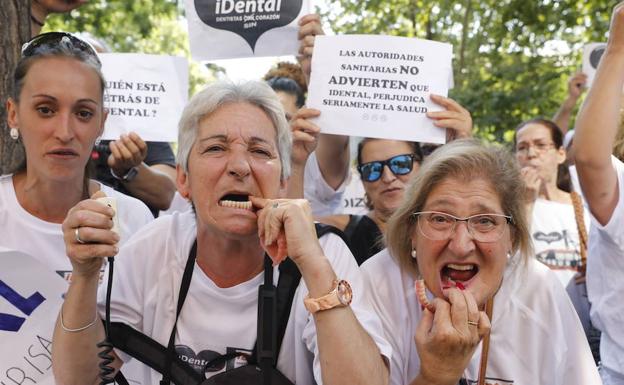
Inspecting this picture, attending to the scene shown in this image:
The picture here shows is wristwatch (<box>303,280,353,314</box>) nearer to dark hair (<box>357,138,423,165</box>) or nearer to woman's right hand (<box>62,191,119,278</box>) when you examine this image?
woman's right hand (<box>62,191,119,278</box>)

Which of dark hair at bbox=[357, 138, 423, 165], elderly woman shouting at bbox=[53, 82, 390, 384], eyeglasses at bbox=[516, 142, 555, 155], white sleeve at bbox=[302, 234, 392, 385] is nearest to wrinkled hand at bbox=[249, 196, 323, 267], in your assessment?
elderly woman shouting at bbox=[53, 82, 390, 384]

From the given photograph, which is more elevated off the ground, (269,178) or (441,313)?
(269,178)

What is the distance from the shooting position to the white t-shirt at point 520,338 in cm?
261

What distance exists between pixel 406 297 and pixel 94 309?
1127 mm

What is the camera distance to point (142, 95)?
4.06 meters

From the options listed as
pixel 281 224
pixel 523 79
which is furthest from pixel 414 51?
pixel 523 79

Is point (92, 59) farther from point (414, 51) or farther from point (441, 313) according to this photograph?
point (441, 313)

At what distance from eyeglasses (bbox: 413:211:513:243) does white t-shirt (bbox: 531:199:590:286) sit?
2261mm

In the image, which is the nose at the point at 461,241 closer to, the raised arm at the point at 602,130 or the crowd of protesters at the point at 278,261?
the crowd of protesters at the point at 278,261

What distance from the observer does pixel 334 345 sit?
7.32ft

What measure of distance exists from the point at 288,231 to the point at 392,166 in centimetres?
164

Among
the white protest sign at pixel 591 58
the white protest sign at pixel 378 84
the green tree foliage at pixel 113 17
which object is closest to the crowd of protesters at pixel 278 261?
the white protest sign at pixel 378 84

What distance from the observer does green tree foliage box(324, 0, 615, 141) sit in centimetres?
1048

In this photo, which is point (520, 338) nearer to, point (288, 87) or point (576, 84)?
point (288, 87)
